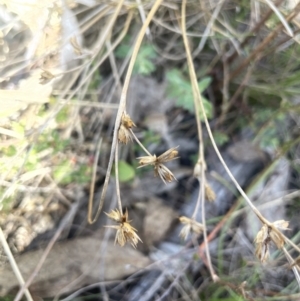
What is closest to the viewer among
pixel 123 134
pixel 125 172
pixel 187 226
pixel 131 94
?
pixel 123 134

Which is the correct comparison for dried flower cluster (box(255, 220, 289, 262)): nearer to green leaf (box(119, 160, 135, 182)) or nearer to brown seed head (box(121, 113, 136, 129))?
brown seed head (box(121, 113, 136, 129))

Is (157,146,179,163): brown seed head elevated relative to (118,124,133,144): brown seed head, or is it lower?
lower

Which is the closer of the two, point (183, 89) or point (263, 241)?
point (263, 241)

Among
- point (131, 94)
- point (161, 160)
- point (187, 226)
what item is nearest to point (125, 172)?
point (131, 94)

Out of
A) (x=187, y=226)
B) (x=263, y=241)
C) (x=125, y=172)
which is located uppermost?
(x=263, y=241)

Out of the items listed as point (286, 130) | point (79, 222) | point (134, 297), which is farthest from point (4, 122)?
point (286, 130)

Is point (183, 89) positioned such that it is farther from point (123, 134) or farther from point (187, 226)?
A: point (123, 134)

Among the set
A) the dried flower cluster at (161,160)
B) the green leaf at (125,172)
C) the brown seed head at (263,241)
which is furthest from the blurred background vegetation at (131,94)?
the dried flower cluster at (161,160)

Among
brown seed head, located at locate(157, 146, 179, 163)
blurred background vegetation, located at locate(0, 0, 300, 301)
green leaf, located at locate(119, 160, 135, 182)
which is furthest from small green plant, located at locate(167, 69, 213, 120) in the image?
brown seed head, located at locate(157, 146, 179, 163)
